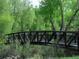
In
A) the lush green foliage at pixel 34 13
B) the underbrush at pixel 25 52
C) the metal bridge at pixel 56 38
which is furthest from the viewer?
the lush green foliage at pixel 34 13

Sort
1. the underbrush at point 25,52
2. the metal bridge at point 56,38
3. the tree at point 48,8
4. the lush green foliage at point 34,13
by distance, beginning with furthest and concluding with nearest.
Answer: the tree at point 48,8
the lush green foliage at point 34,13
the metal bridge at point 56,38
the underbrush at point 25,52

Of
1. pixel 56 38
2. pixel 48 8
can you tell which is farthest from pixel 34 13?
pixel 56 38

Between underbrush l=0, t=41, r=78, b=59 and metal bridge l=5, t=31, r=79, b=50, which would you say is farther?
metal bridge l=5, t=31, r=79, b=50

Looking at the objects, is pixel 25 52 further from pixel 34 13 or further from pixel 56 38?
pixel 34 13

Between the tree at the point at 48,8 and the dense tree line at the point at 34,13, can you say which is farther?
the tree at the point at 48,8

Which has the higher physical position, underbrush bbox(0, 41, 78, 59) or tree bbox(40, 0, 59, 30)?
tree bbox(40, 0, 59, 30)

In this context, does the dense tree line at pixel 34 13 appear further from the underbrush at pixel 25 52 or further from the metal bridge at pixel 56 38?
the underbrush at pixel 25 52

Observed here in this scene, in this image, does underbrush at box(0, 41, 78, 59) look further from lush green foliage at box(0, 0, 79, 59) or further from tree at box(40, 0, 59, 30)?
tree at box(40, 0, 59, 30)

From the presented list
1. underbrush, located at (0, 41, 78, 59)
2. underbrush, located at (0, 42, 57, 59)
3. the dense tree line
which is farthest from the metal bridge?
the dense tree line

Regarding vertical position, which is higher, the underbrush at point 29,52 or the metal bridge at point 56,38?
the metal bridge at point 56,38

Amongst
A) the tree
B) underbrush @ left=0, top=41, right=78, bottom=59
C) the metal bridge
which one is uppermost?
the tree

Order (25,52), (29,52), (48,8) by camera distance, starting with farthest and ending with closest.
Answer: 1. (48,8)
2. (29,52)
3. (25,52)

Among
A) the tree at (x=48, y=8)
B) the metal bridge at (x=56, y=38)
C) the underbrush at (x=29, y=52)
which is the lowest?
the underbrush at (x=29, y=52)

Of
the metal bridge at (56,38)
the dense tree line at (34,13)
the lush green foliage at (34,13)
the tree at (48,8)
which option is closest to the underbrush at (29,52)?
the metal bridge at (56,38)
